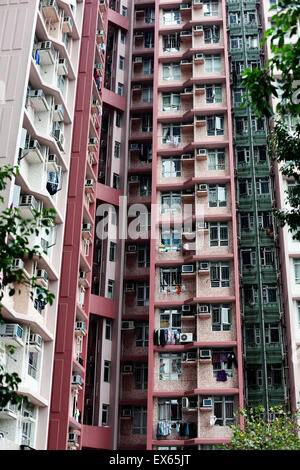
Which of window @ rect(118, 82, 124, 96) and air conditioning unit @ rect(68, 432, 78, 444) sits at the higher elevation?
window @ rect(118, 82, 124, 96)

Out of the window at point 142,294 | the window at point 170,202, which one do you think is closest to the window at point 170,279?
the window at point 142,294

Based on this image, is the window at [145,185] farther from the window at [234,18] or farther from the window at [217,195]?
the window at [234,18]

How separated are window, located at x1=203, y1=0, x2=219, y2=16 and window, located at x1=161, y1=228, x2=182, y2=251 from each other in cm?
1143

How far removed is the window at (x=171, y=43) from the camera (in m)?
32.4

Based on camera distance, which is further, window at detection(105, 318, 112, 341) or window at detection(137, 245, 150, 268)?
window at detection(137, 245, 150, 268)

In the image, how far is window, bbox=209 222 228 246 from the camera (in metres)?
27.5

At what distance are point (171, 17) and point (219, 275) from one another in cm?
1407

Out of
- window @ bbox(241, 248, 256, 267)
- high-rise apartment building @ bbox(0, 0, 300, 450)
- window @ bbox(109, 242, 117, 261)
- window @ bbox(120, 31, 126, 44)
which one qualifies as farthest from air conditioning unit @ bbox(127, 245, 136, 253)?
window @ bbox(120, 31, 126, 44)

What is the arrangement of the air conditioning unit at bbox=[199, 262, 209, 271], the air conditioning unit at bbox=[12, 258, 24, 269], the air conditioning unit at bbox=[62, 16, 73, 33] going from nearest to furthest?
the air conditioning unit at bbox=[12, 258, 24, 269]
the air conditioning unit at bbox=[62, 16, 73, 33]
the air conditioning unit at bbox=[199, 262, 209, 271]

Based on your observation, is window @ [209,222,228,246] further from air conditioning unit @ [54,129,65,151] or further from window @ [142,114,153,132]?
air conditioning unit @ [54,129,65,151]

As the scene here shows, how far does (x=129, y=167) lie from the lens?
30828mm

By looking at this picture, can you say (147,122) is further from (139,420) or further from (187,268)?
→ (139,420)

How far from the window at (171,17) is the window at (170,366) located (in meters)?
16.7
